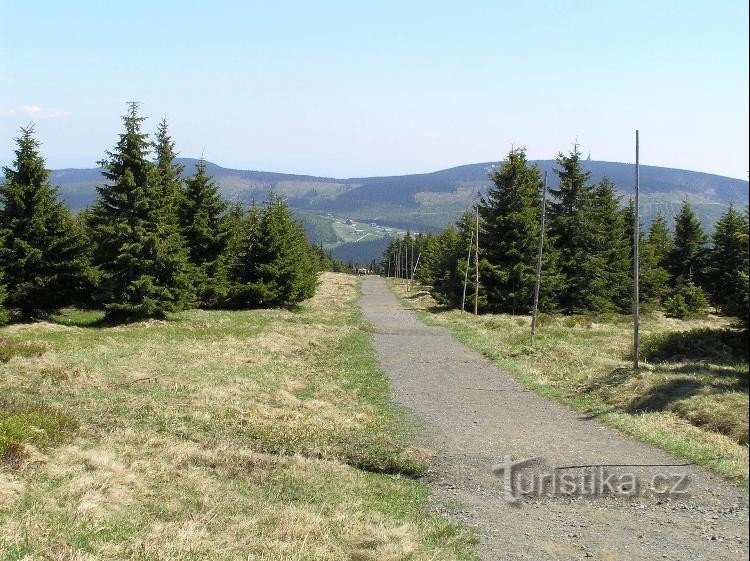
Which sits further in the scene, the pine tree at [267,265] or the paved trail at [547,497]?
the pine tree at [267,265]

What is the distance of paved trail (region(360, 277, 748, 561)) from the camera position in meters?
7.51

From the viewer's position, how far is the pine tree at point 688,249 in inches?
2111

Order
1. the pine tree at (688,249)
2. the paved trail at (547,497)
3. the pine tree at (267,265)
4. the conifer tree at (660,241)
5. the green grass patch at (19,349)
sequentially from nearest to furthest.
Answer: the paved trail at (547,497) < the green grass patch at (19,349) < the pine tree at (267,265) < the pine tree at (688,249) < the conifer tree at (660,241)

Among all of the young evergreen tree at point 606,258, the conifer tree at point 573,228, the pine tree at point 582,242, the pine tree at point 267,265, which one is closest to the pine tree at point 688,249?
the young evergreen tree at point 606,258

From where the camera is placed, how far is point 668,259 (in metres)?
55.7

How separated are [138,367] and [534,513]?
1389cm

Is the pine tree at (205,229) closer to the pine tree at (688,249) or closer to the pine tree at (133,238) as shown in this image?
the pine tree at (133,238)

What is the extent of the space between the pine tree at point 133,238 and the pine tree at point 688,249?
44.3m

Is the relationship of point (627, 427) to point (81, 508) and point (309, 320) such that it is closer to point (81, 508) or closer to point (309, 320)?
point (81, 508)

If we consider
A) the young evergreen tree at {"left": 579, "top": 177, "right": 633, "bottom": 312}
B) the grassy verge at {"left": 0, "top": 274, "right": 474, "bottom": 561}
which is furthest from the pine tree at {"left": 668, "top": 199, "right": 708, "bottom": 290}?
the grassy verge at {"left": 0, "top": 274, "right": 474, "bottom": 561}

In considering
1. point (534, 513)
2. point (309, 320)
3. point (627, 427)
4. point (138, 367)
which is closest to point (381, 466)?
point (534, 513)

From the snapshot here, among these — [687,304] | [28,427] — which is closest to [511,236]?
[687,304]

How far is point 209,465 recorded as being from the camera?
1030 cm

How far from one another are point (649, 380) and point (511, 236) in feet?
84.9
